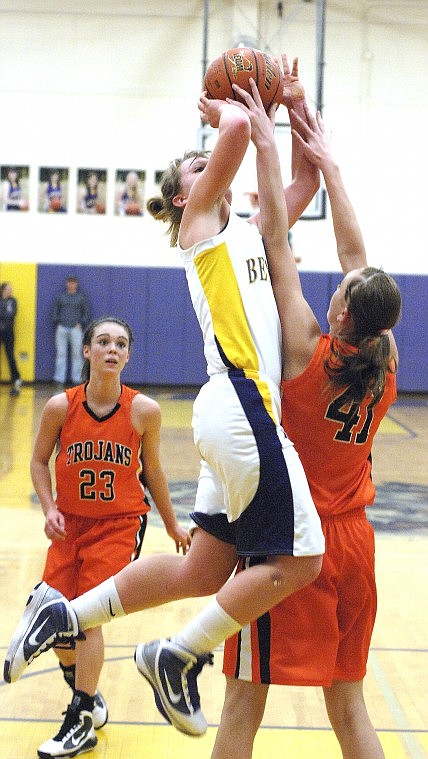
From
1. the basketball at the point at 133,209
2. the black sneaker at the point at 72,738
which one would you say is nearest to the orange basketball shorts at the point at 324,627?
the black sneaker at the point at 72,738

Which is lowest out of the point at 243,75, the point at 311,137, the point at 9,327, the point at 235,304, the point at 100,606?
the point at 9,327

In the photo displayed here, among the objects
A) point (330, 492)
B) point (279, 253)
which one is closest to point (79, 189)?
point (279, 253)

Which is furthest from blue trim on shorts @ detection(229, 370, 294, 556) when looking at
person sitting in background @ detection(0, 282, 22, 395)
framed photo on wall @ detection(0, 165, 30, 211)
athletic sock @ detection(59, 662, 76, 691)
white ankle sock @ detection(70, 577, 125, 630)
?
framed photo on wall @ detection(0, 165, 30, 211)

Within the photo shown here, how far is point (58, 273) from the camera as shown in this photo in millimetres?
15578

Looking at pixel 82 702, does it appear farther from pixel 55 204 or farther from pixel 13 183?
pixel 13 183

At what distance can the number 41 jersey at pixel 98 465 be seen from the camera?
12.2 ft

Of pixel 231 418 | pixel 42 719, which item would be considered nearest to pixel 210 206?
pixel 231 418

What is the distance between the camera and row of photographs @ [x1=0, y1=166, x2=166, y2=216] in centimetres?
1559

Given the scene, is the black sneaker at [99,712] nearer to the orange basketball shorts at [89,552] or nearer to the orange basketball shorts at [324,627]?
the orange basketball shorts at [89,552]

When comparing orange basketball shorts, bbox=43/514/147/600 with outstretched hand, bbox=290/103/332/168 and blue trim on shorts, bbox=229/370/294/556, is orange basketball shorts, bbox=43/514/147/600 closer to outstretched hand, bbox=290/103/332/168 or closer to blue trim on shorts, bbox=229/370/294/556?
blue trim on shorts, bbox=229/370/294/556

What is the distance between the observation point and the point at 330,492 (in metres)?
2.73

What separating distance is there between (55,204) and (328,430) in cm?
1361

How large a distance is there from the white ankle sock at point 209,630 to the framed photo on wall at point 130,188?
13406 mm

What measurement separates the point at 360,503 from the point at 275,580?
38 cm
